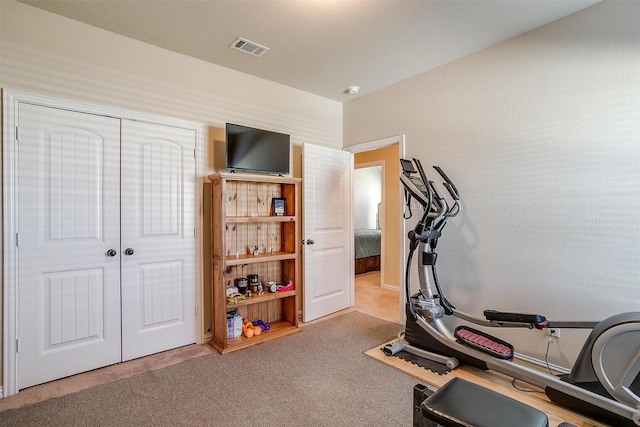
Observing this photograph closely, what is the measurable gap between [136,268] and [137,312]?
1.27 feet

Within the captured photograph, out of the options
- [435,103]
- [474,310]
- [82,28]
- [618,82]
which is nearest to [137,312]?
[82,28]

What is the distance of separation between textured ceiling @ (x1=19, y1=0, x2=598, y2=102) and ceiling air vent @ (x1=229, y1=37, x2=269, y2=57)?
47mm

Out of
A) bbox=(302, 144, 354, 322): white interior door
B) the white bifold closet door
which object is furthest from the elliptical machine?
the white bifold closet door

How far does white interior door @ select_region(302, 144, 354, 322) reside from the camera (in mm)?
3613

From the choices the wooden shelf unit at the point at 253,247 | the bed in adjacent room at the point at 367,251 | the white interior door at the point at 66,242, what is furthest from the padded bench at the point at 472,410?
the bed in adjacent room at the point at 367,251

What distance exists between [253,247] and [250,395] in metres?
1.52

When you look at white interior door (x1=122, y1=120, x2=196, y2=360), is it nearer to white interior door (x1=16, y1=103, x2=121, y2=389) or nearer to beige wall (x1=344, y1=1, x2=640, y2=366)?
white interior door (x1=16, y1=103, x2=121, y2=389)

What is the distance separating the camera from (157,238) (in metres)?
2.81

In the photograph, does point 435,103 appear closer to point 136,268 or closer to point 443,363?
point 443,363

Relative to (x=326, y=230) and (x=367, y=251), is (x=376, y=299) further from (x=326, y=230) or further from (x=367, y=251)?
(x=367, y=251)

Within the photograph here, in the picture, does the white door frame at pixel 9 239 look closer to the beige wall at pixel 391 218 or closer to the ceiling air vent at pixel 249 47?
the ceiling air vent at pixel 249 47

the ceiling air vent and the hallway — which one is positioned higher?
the ceiling air vent

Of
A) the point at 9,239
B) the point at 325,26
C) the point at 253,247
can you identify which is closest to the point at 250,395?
the point at 253,247

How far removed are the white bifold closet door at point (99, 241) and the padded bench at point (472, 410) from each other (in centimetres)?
243
